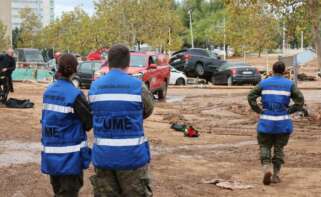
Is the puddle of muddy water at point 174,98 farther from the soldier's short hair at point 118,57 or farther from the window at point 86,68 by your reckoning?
the soldier's short hair at point 118,57

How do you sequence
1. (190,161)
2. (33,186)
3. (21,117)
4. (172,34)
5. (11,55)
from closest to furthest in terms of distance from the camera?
(33,186) → (190,161) → (21,117) → (11,55) → (172,34)

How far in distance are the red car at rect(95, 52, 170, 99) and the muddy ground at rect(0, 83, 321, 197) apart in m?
2.34

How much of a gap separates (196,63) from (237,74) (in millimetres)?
4016

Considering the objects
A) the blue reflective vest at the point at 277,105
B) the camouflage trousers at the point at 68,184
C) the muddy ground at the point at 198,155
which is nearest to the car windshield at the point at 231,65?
the muddy ground at the point at 198,155

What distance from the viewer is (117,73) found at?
18.5ft

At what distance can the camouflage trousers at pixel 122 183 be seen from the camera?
558 cm

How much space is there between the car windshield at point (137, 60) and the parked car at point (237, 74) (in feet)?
40.1

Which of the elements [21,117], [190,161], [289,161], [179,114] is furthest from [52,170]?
[179,114]

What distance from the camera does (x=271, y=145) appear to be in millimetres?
9422

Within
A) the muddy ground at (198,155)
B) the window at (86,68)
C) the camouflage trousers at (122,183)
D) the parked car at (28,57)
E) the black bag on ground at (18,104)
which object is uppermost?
the parked car at (28,57)

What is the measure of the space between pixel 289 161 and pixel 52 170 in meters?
6.41

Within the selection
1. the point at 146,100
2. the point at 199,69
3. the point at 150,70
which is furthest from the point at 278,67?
the point at 199,69

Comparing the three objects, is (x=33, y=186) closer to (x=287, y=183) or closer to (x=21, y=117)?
(x=287, y=183)

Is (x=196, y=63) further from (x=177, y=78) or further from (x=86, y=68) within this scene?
(x=86, y=68)
